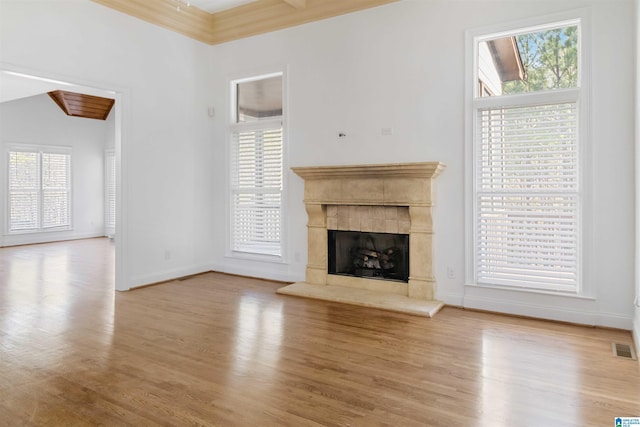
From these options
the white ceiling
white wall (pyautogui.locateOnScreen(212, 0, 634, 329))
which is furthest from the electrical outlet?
the white ceiling

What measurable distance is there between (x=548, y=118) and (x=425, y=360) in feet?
8.27

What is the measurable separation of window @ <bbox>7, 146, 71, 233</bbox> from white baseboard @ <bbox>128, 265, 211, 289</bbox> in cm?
597

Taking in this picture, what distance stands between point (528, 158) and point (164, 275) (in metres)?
4.47

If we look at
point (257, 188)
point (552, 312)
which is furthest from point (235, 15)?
point (552, 312)

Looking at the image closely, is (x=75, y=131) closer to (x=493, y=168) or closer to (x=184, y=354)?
(x=184, y=354)

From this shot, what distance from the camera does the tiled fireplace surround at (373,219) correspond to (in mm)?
4281

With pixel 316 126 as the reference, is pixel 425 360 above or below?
below

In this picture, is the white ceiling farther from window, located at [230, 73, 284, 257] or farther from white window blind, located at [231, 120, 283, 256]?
white window blind, located at [231, 120, 283, 256]

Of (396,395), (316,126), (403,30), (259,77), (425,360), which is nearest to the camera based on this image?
(396,395)

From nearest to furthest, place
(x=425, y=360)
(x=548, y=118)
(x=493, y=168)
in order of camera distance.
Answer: (x=425, y=360), (x=548, y=118), (x=493, y=168)

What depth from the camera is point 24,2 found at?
4055 mm

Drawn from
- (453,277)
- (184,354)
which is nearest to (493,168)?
(453,277)

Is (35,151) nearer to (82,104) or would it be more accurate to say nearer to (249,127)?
(82,104)

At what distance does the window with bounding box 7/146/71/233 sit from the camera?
30.6 feet
